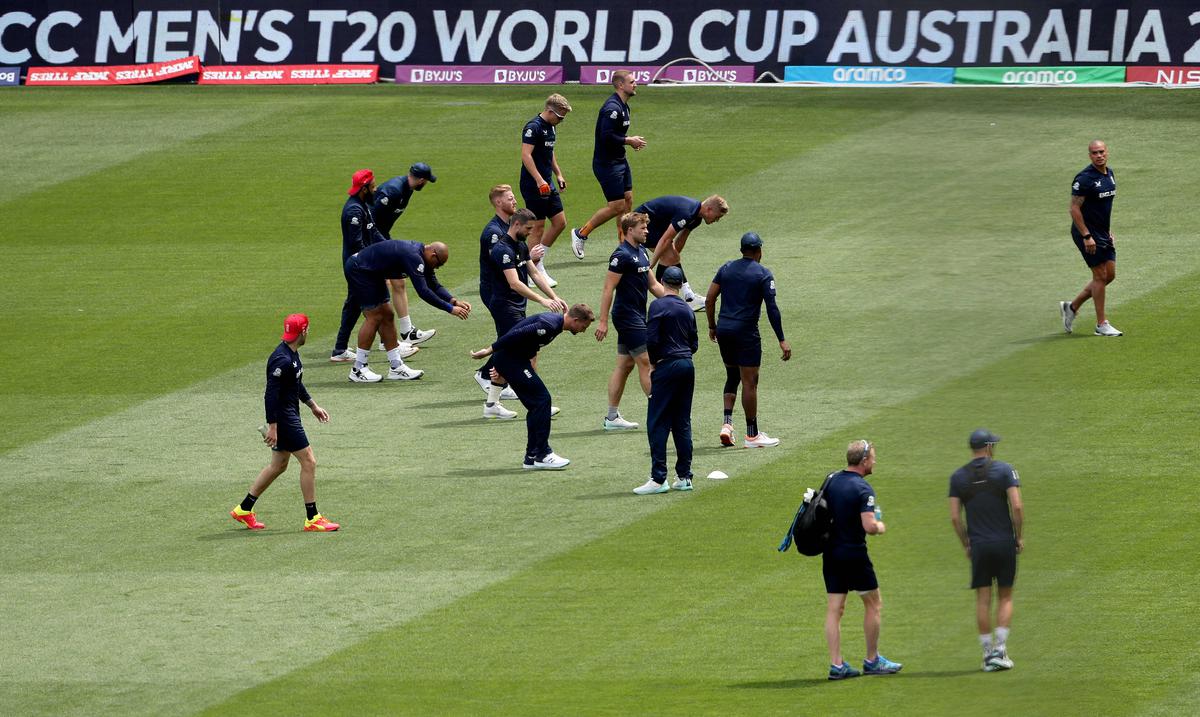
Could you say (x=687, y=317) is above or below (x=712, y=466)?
above

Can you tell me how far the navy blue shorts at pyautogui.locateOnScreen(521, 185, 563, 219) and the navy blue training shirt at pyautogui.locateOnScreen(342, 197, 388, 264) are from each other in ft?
9.17

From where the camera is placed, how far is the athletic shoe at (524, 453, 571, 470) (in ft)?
48.0

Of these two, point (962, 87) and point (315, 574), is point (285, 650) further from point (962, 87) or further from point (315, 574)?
point (962, 87)

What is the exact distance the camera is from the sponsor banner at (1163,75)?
35.4ft

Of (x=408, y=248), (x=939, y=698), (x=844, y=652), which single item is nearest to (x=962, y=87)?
(x=939, y=698)

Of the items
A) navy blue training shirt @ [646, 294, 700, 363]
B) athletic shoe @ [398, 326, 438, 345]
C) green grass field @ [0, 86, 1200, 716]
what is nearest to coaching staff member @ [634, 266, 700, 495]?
navy blue training shirt @ [646, 294, 700, 363]

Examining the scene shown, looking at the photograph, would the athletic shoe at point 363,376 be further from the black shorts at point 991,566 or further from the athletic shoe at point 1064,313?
the black shorts at point 991,566

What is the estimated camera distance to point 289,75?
112 feet

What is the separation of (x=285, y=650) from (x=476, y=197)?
1674 centimetres

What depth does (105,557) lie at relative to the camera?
42.2 ft

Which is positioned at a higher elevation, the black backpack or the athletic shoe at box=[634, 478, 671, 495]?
the black backpack

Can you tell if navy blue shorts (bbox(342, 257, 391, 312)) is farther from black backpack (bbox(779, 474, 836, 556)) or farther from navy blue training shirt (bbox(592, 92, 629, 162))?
black backpack (bbox(779, 474, 836, 556))

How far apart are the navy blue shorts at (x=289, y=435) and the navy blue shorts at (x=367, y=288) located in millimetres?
4364

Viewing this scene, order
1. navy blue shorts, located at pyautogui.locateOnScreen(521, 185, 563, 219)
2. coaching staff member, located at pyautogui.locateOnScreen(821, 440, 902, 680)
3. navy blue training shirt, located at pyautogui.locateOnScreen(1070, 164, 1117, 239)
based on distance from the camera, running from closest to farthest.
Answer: coaching staff member, located at pyautogui.locateOnScreen(821, 440, 902, 680) → navy blue training shirt, located at pyautogui.locateOnScreen(1070, 164, 1117, 239) → navy blue shorts, located at pyautogui.locateOnScreen(521, 185, 563, 219)
